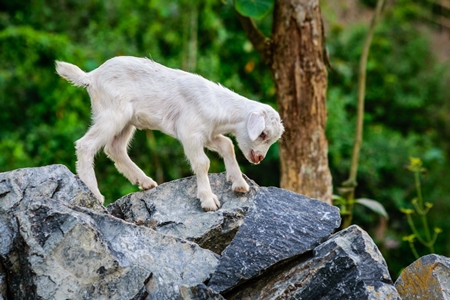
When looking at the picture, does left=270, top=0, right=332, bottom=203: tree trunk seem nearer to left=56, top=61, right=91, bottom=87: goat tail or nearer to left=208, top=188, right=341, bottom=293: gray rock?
left=208, top=188, right=341, bottom=293: gray rock

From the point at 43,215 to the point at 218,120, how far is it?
5.36 ft

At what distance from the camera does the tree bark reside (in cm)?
791

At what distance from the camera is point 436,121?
1691 centimetres

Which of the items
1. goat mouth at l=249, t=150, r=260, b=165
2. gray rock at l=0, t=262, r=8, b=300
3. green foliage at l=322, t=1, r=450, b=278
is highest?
goat mouth at l=249, t=150, r=260, b=165

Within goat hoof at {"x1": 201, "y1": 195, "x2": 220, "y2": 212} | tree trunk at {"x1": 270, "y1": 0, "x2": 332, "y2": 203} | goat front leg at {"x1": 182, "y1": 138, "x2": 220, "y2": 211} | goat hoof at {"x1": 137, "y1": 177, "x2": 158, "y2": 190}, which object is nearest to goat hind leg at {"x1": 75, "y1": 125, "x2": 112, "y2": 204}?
goat hoof at {"x1": 137, "y1": 177, "x2": 158, "y2": 190}

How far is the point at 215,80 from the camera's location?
1327 cm

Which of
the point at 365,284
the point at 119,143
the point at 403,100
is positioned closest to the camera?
the point at 365,284

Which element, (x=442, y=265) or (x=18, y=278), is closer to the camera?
(x=18, y=278)

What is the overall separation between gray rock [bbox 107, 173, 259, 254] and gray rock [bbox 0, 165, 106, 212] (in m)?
0.52

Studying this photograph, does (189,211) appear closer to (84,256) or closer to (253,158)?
(253,158)

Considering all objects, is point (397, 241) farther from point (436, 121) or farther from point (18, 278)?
point (18, 278)

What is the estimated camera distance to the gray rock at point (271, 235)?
5.01 m

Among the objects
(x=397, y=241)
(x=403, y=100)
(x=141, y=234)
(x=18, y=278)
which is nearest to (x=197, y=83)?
(x=141, y=234)

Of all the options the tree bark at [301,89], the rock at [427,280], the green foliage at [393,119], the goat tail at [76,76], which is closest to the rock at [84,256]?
the goat tail at [76,76]
